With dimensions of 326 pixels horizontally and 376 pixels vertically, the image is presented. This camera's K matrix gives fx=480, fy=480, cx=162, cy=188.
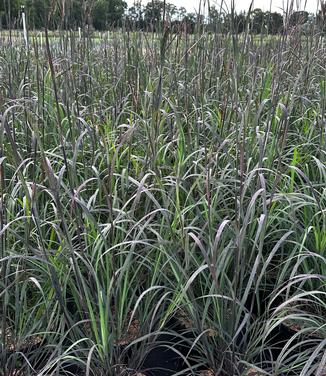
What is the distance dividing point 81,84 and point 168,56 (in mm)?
857

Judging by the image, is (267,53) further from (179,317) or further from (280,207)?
(179,317)

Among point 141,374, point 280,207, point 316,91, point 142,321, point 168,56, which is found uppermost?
point 168,56

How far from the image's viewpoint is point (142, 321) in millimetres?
1166

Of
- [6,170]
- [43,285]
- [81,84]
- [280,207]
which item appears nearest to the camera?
[43,285]

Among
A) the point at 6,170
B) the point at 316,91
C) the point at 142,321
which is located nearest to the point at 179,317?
the point at 142,321

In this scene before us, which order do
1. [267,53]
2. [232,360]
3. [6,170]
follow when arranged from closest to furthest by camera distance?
[232,360], [6,170], [267,53]

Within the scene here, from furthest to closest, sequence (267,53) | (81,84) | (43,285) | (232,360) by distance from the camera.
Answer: (267,53), (81,84), (43,285), (232,360)

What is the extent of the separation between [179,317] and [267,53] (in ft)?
6.07

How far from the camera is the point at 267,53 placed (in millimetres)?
2699

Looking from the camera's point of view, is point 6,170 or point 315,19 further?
point 315,19

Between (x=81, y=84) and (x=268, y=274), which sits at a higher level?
(x=81, y=84)

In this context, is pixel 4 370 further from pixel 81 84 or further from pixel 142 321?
pixel 81 84

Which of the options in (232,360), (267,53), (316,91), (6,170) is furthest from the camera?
(267,53)

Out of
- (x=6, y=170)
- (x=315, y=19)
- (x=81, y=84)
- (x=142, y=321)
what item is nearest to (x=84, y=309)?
(x=142, y=321)
